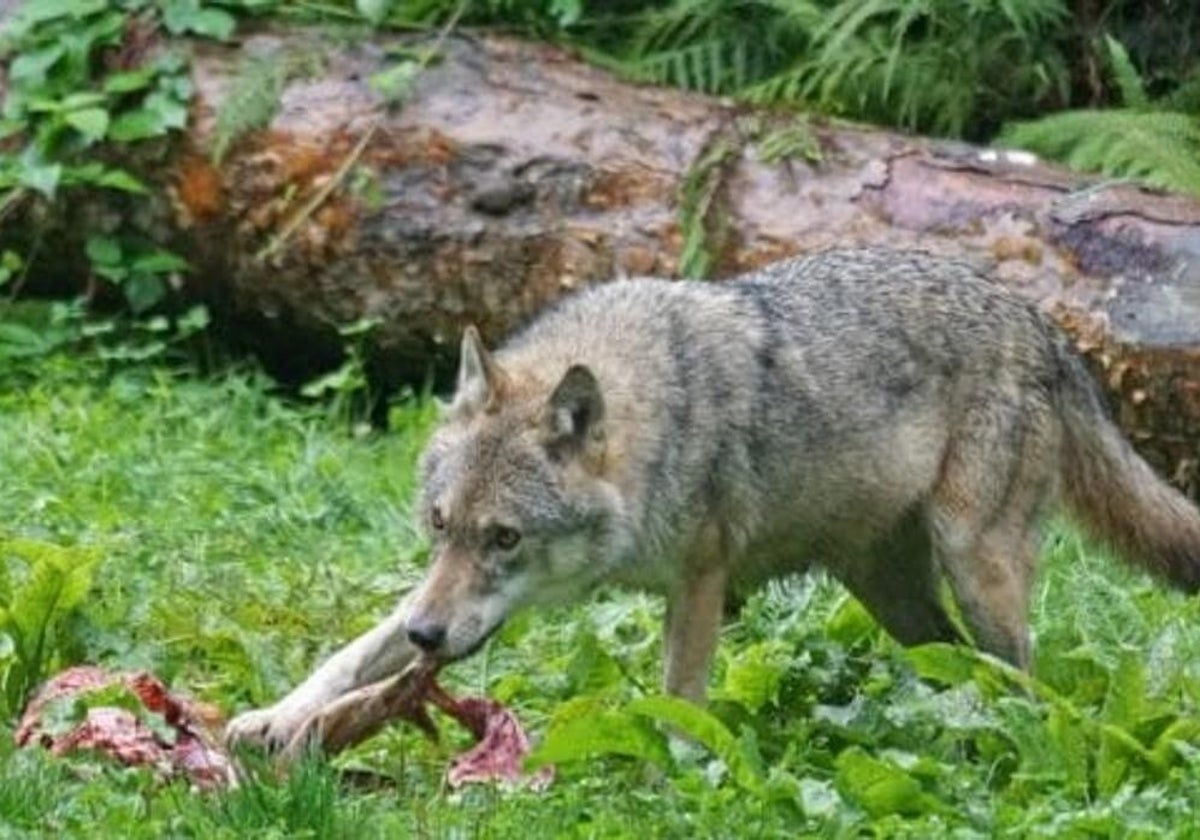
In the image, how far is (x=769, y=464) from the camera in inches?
305

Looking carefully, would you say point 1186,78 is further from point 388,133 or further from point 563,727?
point 563,727

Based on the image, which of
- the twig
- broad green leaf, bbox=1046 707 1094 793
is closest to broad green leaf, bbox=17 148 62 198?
the twig

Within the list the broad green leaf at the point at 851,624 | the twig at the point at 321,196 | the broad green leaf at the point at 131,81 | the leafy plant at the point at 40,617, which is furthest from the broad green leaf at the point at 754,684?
the broad green leaf at the point at 131,81

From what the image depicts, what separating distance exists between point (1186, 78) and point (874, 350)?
4.39m

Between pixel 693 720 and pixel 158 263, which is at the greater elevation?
pixel 693 720

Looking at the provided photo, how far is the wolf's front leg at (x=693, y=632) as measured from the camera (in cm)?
748

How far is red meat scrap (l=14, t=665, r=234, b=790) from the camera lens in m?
6.94

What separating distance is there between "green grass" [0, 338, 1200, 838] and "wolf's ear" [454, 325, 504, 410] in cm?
75

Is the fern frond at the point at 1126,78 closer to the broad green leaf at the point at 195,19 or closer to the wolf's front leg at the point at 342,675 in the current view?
the broad green leaf at the point at 195,19

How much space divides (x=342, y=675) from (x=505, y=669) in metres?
0.81

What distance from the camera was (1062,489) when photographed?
27.0ft

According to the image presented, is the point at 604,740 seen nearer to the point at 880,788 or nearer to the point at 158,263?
the point at 880,788

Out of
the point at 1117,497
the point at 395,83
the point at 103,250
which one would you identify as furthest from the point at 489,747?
the point at 103,250

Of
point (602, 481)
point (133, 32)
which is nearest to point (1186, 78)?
point (133, 32)
